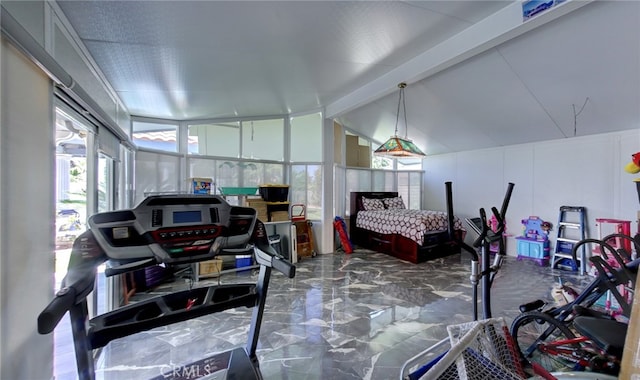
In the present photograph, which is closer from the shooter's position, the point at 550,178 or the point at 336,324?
the point at 336,324

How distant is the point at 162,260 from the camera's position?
4.05 feet

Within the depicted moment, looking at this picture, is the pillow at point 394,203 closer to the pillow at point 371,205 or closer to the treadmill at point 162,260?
the pillow at point 371,205

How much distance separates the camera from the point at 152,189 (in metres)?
3.78

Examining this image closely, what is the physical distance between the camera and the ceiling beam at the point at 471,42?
86.2 inches

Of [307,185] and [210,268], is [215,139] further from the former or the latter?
[210,268]

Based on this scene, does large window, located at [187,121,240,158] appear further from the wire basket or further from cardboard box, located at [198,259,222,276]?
the wire basket

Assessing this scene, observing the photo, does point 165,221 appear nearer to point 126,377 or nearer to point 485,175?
point 126,377

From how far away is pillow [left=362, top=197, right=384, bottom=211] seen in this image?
6117 mm

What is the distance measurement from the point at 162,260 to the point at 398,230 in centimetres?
450

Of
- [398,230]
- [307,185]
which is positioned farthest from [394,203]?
[307,185]

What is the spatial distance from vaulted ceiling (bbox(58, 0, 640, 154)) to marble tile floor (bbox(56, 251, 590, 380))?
254cm

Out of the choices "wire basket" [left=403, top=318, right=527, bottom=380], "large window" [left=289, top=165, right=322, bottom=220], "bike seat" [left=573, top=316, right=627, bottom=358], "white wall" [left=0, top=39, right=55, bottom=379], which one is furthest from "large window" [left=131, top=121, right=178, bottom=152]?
"bike seat" [left=573, top=316, right=627, bottom=358]

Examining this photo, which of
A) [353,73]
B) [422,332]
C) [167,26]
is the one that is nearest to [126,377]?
[422,332]

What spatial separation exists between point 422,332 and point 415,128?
14.8 feet
